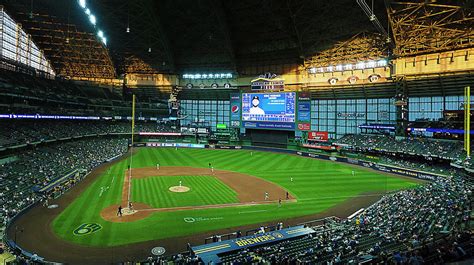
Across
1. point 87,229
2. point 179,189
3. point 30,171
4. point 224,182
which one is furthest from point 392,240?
point 30,171

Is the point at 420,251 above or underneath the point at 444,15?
underneath

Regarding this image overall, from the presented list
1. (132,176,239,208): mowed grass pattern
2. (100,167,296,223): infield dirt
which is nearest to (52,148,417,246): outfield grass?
(132,176,239,208): mowed grass pattern

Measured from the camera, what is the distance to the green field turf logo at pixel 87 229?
22216 millimetres

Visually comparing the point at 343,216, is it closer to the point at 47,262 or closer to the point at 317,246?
the point at 317,246

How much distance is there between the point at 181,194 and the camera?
34.0 m

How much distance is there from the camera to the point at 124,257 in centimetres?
1872

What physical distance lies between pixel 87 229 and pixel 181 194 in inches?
490

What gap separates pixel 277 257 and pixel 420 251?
260 inches

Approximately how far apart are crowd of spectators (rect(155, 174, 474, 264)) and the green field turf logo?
31.3 ft

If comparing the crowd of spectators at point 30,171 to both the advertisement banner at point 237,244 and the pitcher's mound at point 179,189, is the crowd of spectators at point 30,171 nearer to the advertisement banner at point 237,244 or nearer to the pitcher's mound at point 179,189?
the pitcher's mound at point 179,189

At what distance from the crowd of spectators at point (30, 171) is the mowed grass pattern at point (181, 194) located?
10.2 metres

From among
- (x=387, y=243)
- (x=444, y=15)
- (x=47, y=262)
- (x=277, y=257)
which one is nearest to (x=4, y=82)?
(x=47, y=262)

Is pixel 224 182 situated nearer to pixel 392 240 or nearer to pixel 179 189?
pixel 179 189

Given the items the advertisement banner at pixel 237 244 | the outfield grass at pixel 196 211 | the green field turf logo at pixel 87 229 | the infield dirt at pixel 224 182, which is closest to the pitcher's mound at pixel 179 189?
the outfield grass at pixel 196 211
